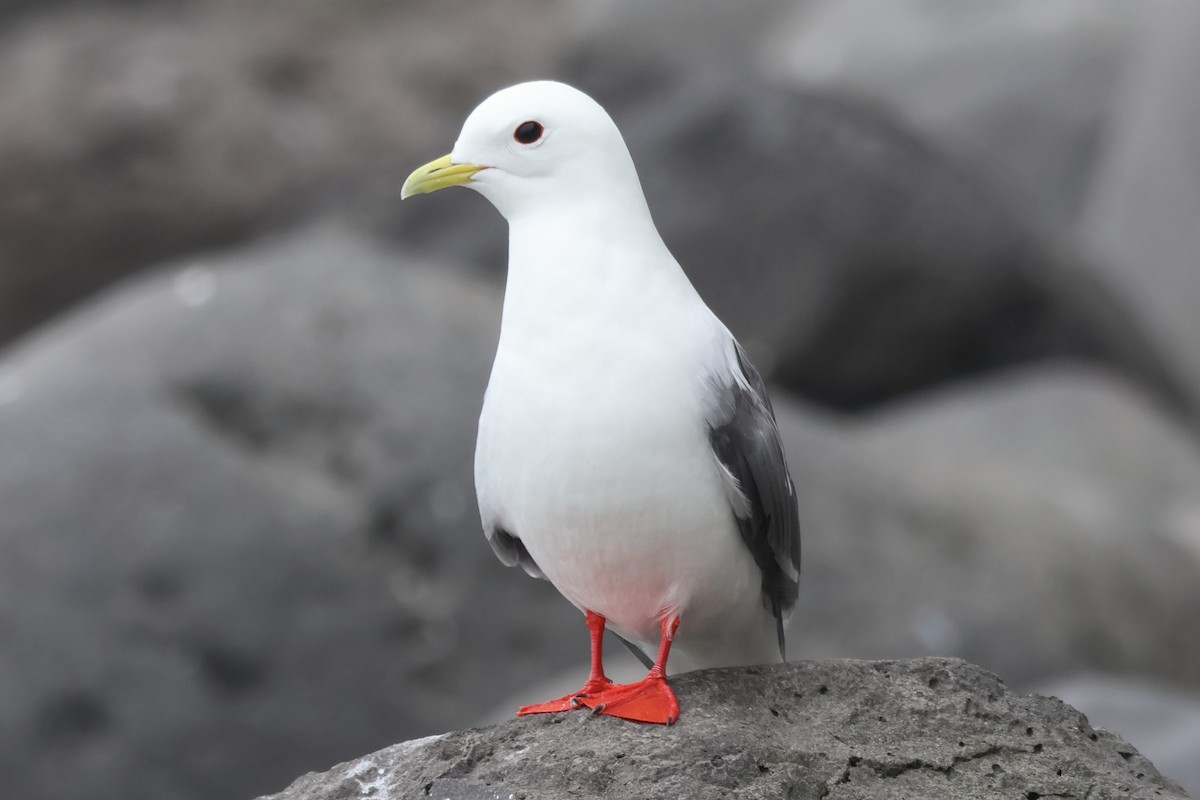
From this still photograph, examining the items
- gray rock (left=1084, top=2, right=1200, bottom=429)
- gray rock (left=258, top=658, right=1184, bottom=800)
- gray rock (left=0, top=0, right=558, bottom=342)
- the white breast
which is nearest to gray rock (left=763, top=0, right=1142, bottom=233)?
gray rock (left=1084, top=2, right=1200, bottom=429)

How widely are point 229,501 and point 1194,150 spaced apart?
9.32 metres

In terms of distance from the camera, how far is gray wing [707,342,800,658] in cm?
444

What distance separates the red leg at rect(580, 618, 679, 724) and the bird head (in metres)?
1.19

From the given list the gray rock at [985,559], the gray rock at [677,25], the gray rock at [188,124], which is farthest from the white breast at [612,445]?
the gray rock at [677,25]

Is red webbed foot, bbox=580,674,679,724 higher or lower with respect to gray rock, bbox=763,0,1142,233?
lower

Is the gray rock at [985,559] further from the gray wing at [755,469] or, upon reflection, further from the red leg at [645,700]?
the red leg at [645,700]

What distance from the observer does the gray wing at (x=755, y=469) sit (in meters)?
4.44

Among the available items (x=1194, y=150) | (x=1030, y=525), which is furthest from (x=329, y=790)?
(x=1194, y=150)

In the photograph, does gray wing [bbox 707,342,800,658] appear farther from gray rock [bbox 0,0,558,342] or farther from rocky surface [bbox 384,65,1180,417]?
gray rock [bbox 0,0,558,342]

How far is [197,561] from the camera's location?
7785mm

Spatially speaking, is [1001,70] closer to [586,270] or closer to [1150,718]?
[1150,718]

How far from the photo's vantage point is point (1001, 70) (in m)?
17.8

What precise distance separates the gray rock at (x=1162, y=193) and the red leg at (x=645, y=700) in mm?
10056

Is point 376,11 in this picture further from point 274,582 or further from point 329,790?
point 329,790
